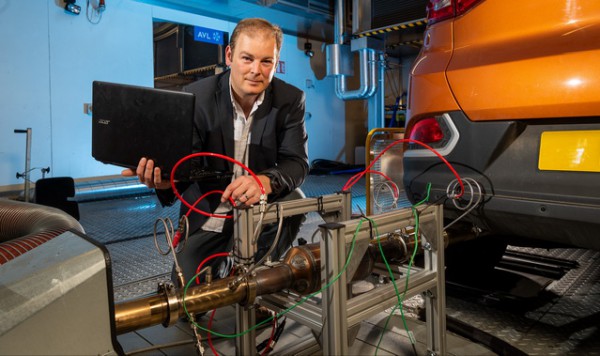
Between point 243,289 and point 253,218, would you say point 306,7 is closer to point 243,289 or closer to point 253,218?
point 253,218

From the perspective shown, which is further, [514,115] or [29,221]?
[29,221]

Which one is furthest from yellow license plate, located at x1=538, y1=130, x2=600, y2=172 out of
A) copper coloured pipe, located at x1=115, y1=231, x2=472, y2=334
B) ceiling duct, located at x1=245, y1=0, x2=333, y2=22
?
ceiling duct, located at x1=245, y1=0, x2=333, y2=22

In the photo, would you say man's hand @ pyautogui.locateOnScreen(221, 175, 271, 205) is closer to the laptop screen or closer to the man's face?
the laptop screen

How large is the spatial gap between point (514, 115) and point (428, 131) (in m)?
0.30

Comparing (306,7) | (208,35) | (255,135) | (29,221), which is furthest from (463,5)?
(208,35)

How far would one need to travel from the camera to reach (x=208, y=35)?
21.9 ft

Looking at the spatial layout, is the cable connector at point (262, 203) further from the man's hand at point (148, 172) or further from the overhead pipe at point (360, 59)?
the overhead pipe at point (360, 59)

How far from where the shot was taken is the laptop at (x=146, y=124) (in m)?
1.35

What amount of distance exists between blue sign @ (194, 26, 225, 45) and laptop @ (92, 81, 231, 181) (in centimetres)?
557

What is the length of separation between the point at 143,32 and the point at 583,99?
594 centimetres

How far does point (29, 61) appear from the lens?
16.2 ft

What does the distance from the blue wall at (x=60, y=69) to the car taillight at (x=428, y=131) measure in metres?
4.98

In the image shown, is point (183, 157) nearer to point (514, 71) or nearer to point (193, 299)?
point (193, 299)

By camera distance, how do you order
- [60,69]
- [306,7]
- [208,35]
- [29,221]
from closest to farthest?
1. [29,221]
2. [60,69]
3. [306,7]
4. [208,35]
